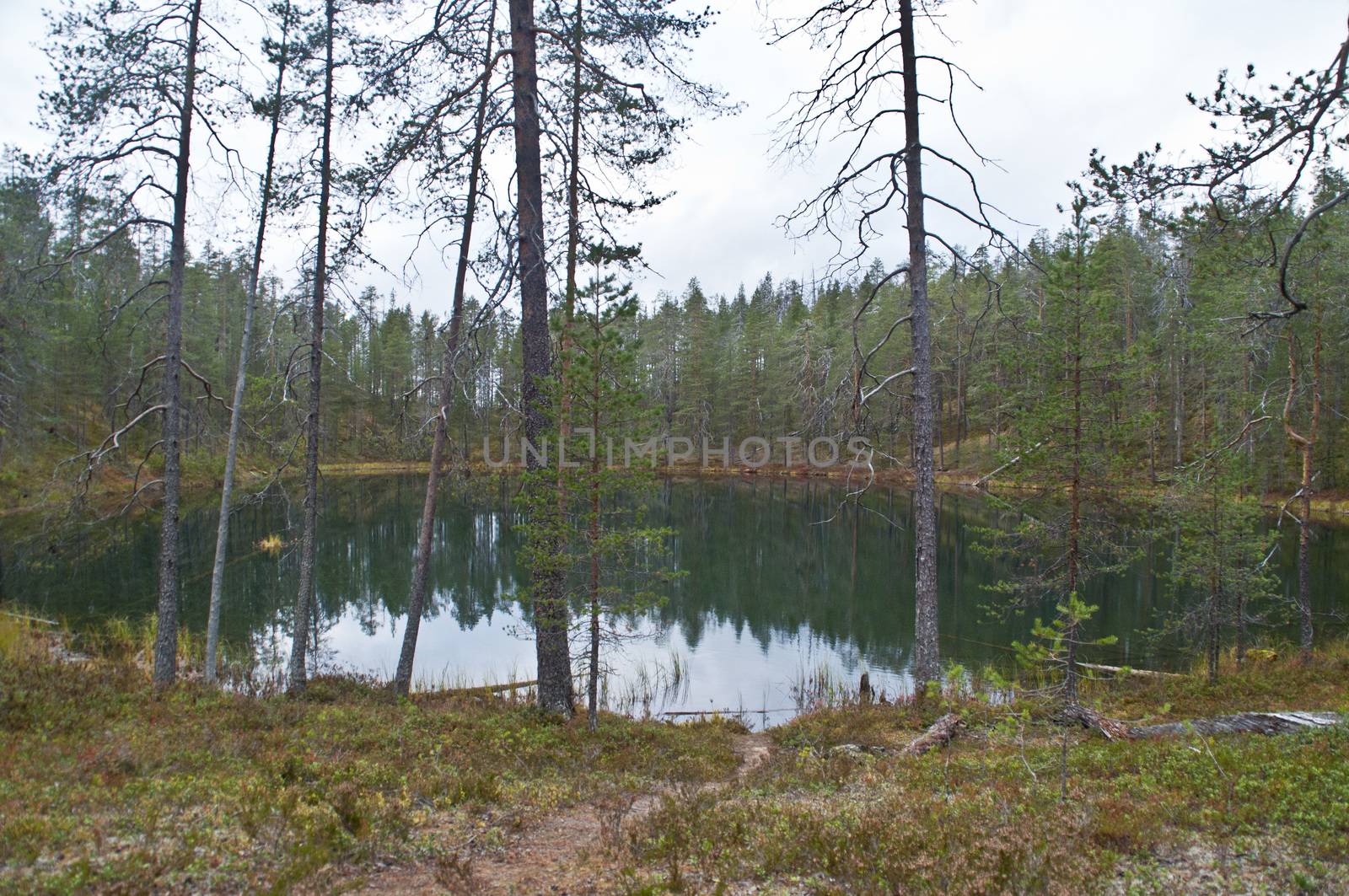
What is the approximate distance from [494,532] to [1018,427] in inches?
1114

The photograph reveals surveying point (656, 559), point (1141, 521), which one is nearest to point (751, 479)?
point (656, 559)

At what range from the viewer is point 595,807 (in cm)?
596

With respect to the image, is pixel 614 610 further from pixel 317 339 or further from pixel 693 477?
pixel 693 477

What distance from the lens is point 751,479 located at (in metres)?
57.7

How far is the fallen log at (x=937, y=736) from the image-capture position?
27.7ft

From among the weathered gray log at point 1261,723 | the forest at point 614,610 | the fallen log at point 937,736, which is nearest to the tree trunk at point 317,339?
the forest at point 614,610

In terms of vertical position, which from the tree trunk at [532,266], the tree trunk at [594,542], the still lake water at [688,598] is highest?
the tree trunk at [532,266]

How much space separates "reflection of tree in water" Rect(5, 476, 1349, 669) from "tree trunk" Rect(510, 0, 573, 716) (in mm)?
1046

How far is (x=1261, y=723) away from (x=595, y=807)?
6903mm

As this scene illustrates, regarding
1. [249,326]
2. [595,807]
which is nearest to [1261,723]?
[595,807]

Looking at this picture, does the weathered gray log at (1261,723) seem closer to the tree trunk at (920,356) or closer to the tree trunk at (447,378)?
the tree trunk at (920,356)

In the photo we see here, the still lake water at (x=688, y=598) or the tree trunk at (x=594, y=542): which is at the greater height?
the tree trunk at (x=594, y=542)

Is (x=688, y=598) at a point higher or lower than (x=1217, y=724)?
lower

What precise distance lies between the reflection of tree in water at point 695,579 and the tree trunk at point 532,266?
1046 mm
